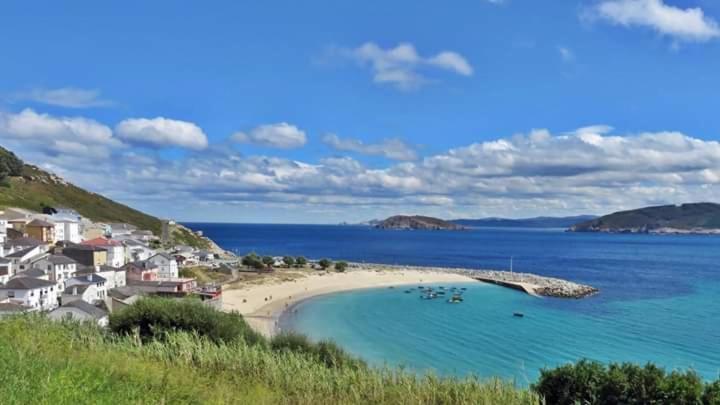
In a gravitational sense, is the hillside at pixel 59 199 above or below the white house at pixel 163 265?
above

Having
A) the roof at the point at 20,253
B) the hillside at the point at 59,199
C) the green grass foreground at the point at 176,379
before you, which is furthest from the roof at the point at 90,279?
the hillside at the point at 59,199

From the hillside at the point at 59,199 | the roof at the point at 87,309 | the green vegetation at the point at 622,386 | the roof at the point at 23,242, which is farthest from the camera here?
the hillside at the point at 59,199

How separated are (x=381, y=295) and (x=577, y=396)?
166ft

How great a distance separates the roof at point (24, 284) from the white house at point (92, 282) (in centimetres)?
225

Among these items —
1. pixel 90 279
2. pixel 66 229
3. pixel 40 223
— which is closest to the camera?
pixel 90 279

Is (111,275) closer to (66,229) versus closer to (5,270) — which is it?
(5,270)

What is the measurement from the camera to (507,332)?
147 feet

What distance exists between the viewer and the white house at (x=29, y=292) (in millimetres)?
35562

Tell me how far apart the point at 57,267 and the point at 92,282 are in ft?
19.5

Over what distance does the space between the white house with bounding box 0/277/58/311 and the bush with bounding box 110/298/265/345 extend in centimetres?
1457

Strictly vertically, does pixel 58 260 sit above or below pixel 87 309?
above

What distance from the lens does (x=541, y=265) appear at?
11375 centimetres

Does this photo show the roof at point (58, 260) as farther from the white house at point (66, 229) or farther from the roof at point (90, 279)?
the white house at point (66, 229)

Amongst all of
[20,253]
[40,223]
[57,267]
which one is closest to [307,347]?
[57,267]
